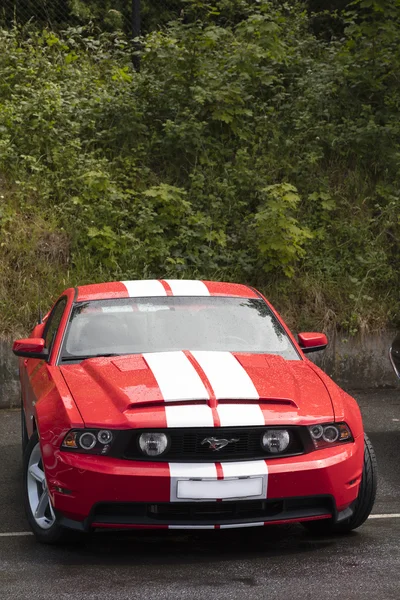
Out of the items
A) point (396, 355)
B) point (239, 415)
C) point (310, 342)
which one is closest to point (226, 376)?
point (239, 415)

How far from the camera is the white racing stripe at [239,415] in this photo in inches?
203

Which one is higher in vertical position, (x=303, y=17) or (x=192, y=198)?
(x=303, y=17)

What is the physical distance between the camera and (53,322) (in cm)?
728

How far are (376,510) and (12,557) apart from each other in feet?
7.50

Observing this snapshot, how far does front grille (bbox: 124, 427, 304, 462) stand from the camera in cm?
512

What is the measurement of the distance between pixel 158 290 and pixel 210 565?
2.34 meters

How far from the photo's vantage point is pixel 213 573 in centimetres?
499

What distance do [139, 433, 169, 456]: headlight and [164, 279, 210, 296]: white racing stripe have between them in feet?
6.31

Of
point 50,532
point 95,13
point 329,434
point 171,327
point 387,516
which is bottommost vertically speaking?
point 387,516

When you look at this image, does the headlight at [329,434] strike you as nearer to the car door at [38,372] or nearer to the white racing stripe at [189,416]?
the white racing stripe at [189,416]

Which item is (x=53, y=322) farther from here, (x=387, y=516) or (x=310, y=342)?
(x=387, y=516)

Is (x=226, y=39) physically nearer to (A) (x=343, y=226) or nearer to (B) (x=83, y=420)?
(A) (x=343, y=226)

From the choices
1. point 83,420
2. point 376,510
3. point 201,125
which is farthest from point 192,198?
point 83,420

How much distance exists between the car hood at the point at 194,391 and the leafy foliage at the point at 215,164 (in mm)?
5236
